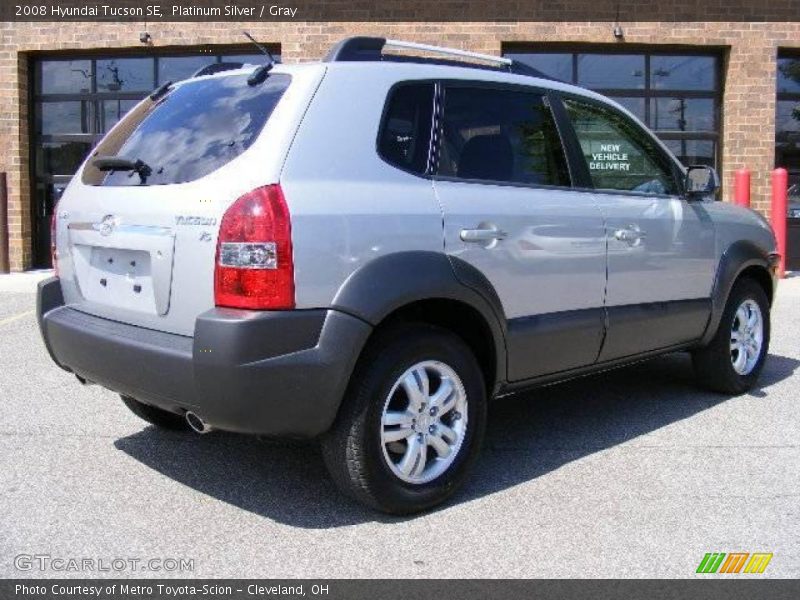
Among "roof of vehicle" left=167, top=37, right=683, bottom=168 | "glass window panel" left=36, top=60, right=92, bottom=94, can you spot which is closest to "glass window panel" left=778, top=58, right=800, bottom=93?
"roof of vehicle" left=167, top=37, right=683, bottom=168

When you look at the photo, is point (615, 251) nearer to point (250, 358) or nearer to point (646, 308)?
point (646, 308)

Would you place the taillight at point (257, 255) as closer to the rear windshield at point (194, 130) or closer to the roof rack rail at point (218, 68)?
the rear windshield at point (194, 130)

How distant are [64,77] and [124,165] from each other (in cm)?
1066

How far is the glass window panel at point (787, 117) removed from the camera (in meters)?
12.7

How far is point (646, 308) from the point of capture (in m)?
4.50

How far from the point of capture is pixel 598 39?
12148 millimetres

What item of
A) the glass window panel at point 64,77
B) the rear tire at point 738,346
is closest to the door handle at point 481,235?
the rear tire at point 738,346

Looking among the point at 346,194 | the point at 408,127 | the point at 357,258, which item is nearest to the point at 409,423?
the point at 357,258

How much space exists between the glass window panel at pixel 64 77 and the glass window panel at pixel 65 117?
0.63 feet

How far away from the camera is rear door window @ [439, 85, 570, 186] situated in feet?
12.2

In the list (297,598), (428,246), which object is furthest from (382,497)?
(428,246)

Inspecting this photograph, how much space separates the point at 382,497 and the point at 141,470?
1.33 meters

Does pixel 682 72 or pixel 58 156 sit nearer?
pixel 682 72

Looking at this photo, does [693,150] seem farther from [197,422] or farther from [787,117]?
[197,422]
